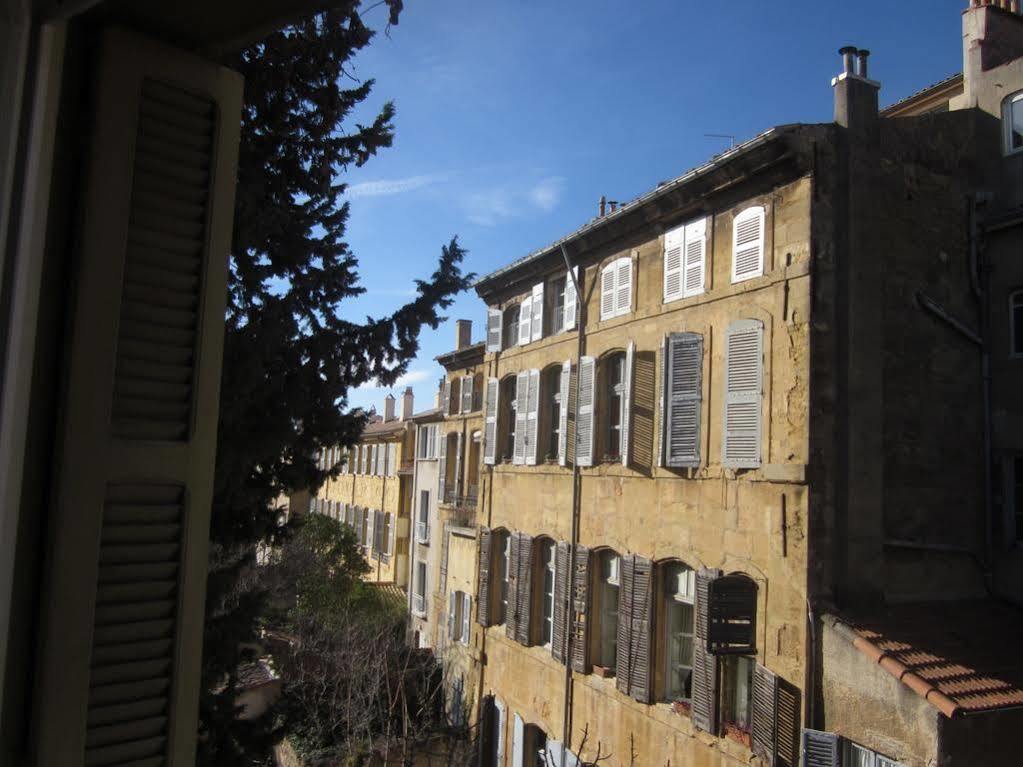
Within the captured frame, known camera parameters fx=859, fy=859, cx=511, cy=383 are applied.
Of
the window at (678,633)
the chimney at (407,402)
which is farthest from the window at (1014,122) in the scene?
the chimney at (407,402)

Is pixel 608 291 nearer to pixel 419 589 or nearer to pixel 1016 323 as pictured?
pixel 1016 323

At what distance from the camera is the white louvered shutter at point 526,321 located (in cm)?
1630

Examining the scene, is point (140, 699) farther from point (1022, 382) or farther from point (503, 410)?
point (503, 410)

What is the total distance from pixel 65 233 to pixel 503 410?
15.3 m

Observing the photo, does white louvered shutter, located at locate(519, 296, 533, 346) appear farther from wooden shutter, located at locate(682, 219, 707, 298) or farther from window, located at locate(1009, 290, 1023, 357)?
window, located at locate(1009, 290, 1023, 357)

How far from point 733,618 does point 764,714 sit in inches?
43.3

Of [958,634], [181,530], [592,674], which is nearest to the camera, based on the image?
[181,530]

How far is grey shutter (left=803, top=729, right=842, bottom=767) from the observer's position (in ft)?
29.0

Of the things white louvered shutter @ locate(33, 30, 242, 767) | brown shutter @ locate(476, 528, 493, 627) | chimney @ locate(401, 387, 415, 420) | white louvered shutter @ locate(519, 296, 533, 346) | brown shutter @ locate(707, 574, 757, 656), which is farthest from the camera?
chimney @ locate(401, 387, 415, 420)

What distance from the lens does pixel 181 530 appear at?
228 cm

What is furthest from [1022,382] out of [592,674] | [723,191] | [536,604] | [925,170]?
[536,604]

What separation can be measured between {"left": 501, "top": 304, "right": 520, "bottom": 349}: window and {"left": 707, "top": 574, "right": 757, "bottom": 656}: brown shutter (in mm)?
7989

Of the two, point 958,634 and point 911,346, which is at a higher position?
point 911,346


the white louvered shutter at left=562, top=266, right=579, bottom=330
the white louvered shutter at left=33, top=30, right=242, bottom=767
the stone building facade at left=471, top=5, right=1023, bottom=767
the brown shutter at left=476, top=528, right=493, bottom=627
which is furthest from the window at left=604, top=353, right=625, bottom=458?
the white louvered shutter at left=33, top=30, right=242, bottom=767
